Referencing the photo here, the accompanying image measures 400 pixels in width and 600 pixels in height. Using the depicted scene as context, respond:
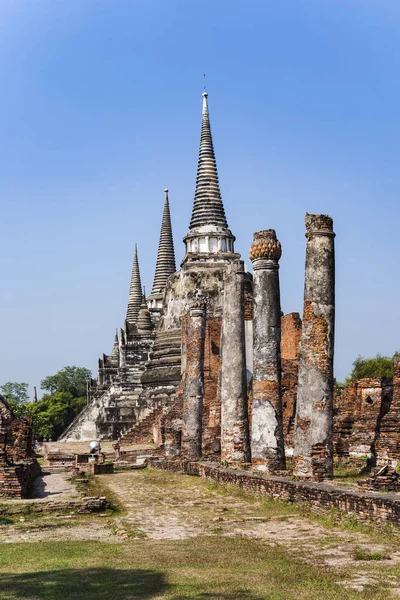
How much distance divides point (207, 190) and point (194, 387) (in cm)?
2417

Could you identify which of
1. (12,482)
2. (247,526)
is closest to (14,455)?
(12,482)

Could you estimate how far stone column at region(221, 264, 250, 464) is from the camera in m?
17.0

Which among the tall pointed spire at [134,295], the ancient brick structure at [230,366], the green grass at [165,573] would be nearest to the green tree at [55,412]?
the tall pointed spire at [134,295]

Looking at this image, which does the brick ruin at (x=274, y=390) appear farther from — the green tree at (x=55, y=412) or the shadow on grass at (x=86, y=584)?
the green tree at (x=55, y=412)

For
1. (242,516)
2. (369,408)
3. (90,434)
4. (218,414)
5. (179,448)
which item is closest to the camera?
(242,516)

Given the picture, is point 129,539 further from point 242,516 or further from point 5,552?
point 242,516

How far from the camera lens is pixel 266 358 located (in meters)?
15.0

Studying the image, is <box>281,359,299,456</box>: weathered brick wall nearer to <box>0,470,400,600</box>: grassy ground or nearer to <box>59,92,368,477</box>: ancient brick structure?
<box>59,92,368,477</box>: ancient brick structure

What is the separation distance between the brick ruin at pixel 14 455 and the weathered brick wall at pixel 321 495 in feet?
11.8

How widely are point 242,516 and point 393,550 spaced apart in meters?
3.51

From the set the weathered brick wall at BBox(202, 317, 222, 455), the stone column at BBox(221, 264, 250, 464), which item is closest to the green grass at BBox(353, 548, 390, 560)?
the stone column at BBox(221, 264, 250, 464)

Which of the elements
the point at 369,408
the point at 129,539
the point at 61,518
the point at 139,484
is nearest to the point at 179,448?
the point at 139,484

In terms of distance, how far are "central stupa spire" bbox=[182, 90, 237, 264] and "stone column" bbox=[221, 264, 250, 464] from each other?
23895 millimetres

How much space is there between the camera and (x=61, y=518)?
1143cm
